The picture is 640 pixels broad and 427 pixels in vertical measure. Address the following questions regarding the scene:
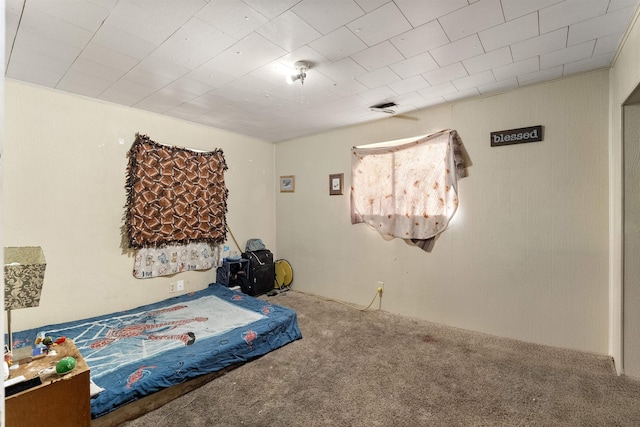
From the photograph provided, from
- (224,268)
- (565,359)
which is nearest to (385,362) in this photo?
(565,359)

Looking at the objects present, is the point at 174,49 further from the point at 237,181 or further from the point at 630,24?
the point at 630,24

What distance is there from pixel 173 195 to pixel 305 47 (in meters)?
2.33

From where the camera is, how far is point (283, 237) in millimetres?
4520

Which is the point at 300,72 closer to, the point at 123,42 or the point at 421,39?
the point at 421,39

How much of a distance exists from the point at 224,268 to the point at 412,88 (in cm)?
301

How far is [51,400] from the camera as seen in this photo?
4.19 ft

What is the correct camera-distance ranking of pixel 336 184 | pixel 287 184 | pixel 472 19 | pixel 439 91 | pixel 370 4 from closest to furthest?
pixel 370 4
pixel 472 19
pixel 439 91
pixel 336 184
pixel 287 184

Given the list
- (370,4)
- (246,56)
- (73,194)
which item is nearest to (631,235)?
(370,4)

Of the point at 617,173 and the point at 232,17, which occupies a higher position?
the point at 232,17

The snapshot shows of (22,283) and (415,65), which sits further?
(415,65)

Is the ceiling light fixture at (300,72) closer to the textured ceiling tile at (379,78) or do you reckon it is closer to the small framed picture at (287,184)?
the textured ceiling tile at (379,78)

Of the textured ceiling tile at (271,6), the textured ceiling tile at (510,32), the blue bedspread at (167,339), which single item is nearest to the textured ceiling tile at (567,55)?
the textured ceiling tile at (510,32)

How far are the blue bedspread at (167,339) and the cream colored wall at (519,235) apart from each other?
4.83 ft

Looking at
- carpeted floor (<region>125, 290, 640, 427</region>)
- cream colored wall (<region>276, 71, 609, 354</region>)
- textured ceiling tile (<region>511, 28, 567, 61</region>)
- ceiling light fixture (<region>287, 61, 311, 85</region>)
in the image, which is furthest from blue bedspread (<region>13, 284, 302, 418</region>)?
textured ceiling tile (<region>511, 28, 567, 61</region>)
